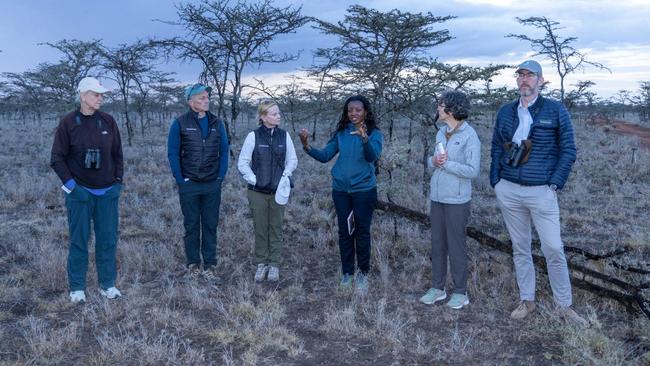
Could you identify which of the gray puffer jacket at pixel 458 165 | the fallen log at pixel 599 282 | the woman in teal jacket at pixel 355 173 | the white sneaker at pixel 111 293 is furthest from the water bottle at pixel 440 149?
the white sneaker at pixel 111 293

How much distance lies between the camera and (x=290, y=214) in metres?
8.83

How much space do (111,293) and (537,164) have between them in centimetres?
389

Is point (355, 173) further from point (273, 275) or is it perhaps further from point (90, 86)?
point (90, 86)

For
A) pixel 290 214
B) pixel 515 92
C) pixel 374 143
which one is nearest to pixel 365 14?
pixel 515 92

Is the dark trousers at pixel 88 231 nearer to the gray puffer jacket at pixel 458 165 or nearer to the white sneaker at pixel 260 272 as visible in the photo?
the white sneaker at pixel 260 272

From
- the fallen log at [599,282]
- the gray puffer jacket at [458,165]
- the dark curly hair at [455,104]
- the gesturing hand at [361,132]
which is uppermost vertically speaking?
the dark curly hair at [455,104]

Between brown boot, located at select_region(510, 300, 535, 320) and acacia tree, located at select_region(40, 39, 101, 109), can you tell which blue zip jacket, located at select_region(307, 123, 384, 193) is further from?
acacia tree, located at select_region(40, 39, 101, 109)

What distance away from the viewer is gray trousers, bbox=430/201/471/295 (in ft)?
15.6

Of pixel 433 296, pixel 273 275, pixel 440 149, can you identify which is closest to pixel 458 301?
pixel 433 296

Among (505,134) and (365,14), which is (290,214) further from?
(505,134)

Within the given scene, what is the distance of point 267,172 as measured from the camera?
554 cm

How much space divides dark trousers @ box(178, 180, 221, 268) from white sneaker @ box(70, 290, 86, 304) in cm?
115

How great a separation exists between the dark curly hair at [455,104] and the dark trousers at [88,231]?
307 cm

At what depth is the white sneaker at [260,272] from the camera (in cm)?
575
